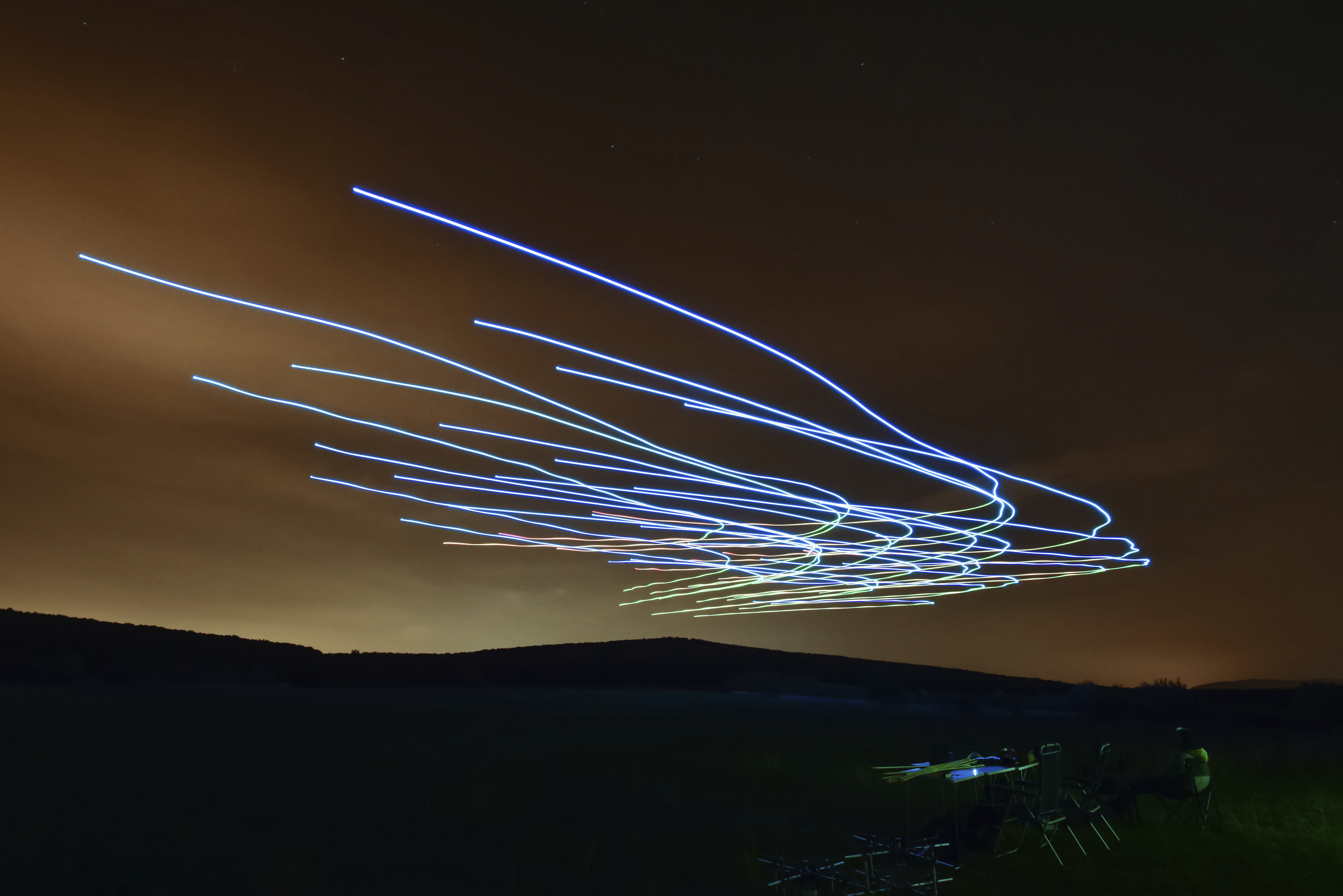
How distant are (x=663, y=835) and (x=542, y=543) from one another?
12.4 ft

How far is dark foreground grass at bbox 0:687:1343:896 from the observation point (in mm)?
6449

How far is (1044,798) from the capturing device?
22.7 feet

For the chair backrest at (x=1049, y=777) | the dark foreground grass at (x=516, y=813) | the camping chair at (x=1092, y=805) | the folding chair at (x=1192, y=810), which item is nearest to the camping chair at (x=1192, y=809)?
the folding chair at (x=1192, y=810)

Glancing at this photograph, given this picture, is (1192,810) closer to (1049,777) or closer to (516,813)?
(1049,777)

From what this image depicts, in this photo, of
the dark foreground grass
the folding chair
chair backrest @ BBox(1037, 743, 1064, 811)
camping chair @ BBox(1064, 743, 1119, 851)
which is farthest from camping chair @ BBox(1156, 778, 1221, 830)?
chair backrest @ BBox(1037, 743, 1064, 811)

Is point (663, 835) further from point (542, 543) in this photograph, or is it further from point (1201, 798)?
point (1201, 798)

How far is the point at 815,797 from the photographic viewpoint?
10.4 m

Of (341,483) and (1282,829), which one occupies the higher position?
(341,483)

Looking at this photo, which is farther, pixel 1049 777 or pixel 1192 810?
pixel 1192 810

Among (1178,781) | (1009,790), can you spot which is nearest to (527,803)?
(1009,790)

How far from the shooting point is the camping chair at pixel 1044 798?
6758mm

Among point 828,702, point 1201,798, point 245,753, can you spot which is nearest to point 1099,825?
point 1201,798

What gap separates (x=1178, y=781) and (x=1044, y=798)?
2.51 meters

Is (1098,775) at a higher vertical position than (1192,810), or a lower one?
higher
